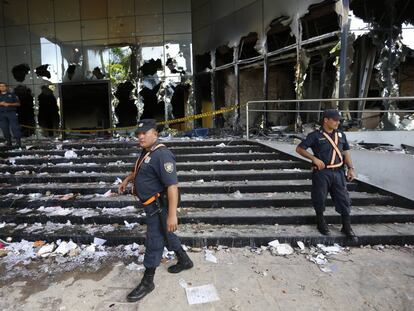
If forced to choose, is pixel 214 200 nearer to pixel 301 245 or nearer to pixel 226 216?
pixel 226 216

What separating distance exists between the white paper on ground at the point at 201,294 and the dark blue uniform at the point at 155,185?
0.49m

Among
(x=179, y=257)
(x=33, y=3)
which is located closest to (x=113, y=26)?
(x=33, y=3)

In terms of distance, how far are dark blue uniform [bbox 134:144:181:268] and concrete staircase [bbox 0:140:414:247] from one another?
1.27 metres

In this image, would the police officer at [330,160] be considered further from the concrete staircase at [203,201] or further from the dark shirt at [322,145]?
the concrete staircase at [203,201]

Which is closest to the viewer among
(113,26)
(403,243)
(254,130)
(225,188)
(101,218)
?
(403,243)

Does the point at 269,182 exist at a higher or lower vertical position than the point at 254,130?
lower

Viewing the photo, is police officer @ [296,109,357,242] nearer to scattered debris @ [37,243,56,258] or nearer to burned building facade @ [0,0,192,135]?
scattered debris @ [37,243,56,258]

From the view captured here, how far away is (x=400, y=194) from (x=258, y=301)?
3625 mm

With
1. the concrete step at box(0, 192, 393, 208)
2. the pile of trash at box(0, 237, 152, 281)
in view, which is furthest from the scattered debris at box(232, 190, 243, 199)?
the pile of trash at box(0, 237, 152, 281)

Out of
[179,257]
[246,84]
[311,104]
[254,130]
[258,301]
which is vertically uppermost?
[246,84]

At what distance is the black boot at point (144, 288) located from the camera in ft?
10.4

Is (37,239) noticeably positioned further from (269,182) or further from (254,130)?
(254,130)

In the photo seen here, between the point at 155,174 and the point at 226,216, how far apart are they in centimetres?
220

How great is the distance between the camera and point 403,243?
436cm
